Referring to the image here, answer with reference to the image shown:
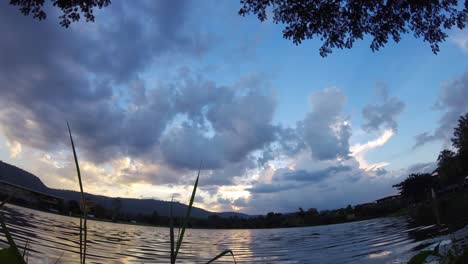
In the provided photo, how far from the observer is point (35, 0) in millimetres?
8656

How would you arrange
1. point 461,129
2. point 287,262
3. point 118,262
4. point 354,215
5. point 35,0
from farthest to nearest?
1. point 354,215
2. point 461,129
3. point 287,262
4. point 35,0
5. point 118,262

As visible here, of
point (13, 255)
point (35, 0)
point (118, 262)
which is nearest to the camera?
point (13, 255)

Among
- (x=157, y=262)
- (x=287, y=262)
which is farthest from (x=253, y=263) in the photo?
(x=157, y=262)

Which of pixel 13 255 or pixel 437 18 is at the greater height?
pixel 437 18

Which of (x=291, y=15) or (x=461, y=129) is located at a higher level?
(x=461, y=129)

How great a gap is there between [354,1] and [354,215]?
112212 millimetres

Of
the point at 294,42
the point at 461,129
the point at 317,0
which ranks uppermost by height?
the point at 461,129

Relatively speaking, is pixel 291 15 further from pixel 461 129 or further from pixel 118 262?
pixel 461 129

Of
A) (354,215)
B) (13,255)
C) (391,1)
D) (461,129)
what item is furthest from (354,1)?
(354,215)

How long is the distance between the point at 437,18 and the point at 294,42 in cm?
430

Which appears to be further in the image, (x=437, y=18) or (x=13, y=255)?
(x=437, y=18)

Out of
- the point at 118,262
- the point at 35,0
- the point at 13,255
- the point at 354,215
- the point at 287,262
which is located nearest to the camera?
the point at 13,255

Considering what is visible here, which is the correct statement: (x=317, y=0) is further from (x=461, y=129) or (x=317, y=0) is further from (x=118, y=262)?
(x=461, y=129)

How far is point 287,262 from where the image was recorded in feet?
30.2
